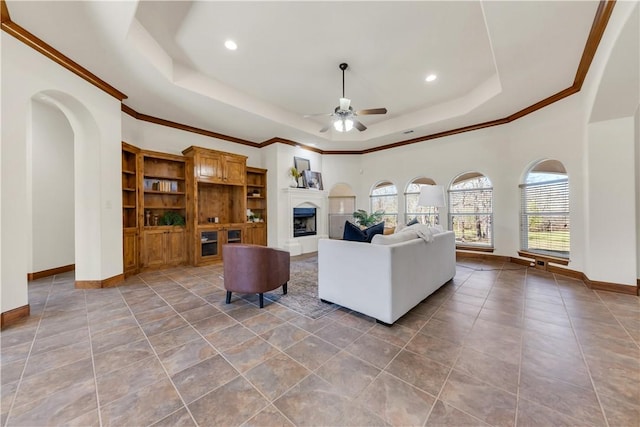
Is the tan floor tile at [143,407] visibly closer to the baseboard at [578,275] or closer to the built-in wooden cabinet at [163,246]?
the built-in wooden cabinet at [163,246]

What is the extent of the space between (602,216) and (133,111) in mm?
8028

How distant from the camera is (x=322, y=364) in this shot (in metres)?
1.81

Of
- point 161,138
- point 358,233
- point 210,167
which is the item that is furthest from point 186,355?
point 161,138

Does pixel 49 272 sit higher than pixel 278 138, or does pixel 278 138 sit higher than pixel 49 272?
pixel 278 138

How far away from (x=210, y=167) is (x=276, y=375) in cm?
469

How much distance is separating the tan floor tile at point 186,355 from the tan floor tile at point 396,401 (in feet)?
4.23

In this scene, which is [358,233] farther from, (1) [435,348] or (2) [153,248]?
(2) [153,248]

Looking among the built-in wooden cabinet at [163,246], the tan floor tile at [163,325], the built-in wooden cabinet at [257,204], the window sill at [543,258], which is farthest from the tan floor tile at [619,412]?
the built-in wooden cabinet at [163,246]

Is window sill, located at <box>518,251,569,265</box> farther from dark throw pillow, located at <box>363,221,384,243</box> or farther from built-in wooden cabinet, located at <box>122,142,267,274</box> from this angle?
built-in wooden cabinet, located at <box>122,142,267,274</box>

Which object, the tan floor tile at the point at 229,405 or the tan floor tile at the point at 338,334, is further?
the tan floor tile at the point at 338,334

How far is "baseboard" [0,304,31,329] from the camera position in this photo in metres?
2.38

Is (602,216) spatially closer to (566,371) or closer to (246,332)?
(566,371)

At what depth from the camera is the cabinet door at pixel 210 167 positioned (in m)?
5.10

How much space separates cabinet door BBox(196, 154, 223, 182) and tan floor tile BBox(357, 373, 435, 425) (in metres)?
4.99
